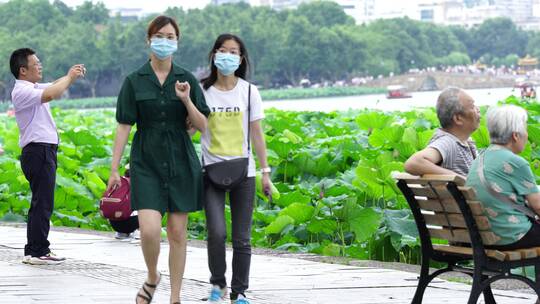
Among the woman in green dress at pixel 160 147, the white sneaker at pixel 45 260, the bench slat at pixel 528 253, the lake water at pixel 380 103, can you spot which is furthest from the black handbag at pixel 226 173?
the lake water at pixel 380 103

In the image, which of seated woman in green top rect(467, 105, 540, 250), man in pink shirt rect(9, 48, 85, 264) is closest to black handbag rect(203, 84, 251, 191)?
seated woman in green top rect(467, 105, 540, 250)

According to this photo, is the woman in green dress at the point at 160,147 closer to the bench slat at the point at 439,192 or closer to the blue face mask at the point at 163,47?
the blue face mask at the point at 163,47

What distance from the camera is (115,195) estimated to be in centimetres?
1039

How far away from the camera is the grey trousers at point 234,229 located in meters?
6.75

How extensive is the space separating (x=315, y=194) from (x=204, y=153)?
5368 mm

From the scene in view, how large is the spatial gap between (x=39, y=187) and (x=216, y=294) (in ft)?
7.44

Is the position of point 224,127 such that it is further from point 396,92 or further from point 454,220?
point 396,92

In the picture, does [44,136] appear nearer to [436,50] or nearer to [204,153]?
[204,153]

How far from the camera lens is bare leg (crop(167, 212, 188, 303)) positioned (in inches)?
254

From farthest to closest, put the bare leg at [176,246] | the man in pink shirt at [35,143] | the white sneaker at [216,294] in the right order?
the man in pink shirt at [35,143], the white sneaker at [216,294], the bare leg at [176,246]

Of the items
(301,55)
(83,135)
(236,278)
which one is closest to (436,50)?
(301,55)

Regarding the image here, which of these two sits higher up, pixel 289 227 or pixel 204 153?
pixel 204 153

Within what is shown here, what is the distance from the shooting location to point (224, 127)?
670cm

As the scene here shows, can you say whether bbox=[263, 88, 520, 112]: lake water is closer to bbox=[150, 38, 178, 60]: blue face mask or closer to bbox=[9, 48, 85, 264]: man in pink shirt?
bbox=[9, 48, 85, 264]: man in pink shirt
